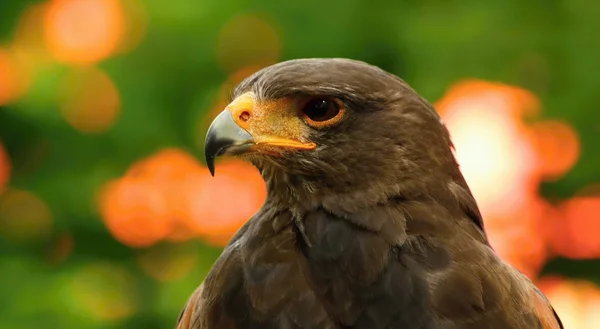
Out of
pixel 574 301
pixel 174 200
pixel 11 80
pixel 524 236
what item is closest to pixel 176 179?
pixel 174 200

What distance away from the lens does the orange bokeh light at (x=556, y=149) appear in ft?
10.2

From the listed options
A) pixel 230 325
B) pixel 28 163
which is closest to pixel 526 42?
pixel 28 163

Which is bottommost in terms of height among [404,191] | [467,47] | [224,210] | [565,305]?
[565,305]

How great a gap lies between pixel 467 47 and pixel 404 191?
167 centimetres

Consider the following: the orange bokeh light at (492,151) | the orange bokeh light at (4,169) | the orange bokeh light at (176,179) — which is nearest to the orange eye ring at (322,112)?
the orange bokeh light at (492,151)

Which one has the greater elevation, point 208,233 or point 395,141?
point 395,141

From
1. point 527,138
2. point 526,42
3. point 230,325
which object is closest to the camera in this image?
point 230,325

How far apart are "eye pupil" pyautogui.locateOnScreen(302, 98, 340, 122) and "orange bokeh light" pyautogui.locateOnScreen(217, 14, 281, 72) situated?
1646mm

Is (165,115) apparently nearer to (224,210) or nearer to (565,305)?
(224,210)

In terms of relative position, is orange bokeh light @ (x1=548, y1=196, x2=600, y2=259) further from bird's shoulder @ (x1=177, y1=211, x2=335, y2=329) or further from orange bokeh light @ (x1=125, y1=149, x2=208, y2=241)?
bird's shoulder @ (x1=177, y1=211, x2=335, y2=329)

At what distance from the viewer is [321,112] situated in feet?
5.15

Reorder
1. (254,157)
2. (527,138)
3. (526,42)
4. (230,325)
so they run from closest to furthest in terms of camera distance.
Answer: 1. (230,325)
2. (254,157)
3. (527,138)
4. (526,42)

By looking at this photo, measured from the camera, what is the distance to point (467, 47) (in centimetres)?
315

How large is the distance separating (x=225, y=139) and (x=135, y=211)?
1.69 meters
